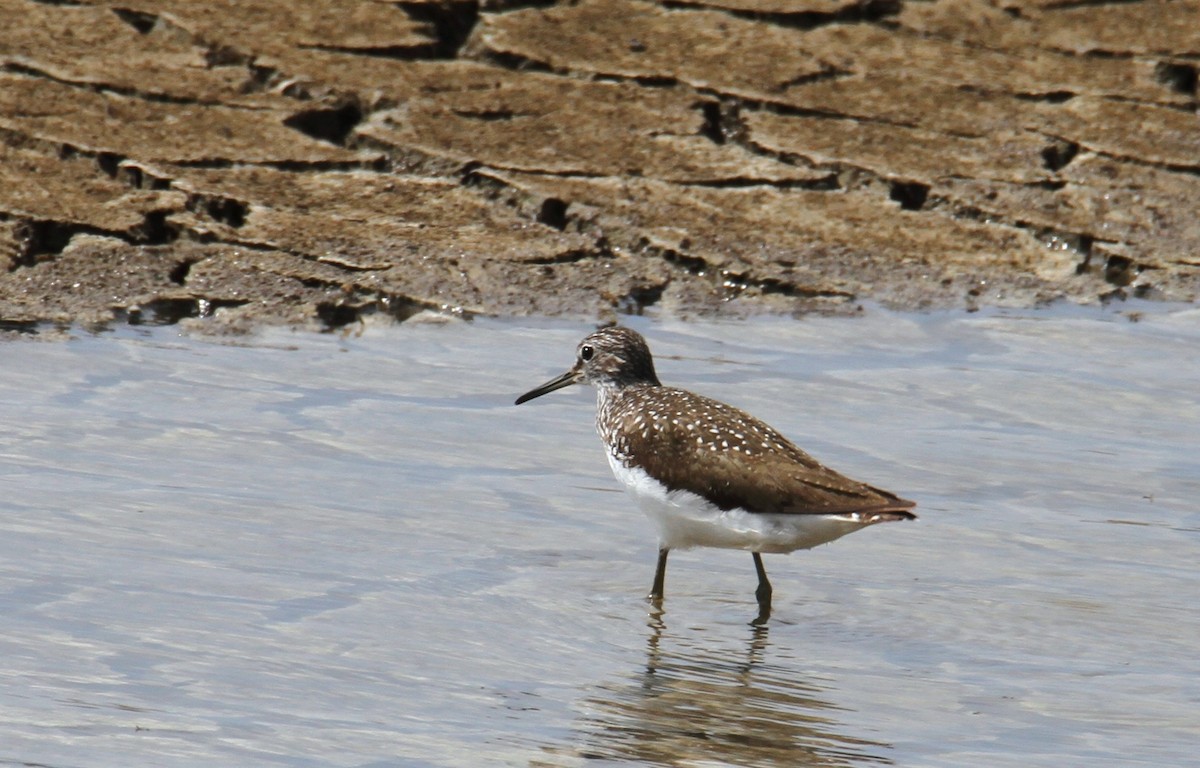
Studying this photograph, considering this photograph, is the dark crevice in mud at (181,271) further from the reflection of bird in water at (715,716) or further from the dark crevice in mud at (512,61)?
the reflection of bird in water at (715,716)

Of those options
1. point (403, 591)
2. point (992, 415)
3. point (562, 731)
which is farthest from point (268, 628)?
point (992, 415)

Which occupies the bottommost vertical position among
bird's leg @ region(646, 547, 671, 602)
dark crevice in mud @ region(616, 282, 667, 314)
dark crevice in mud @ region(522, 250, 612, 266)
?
bird's leg @ region(646, 547, 671, 602)

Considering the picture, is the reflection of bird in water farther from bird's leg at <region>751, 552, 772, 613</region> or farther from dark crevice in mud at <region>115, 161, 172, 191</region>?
dark crevice in mud at <region>115, 161, 172, 191</region>

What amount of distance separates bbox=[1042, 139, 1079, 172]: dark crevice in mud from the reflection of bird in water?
5.89 m

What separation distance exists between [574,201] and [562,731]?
558 cm

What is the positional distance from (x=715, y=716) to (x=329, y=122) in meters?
6.11

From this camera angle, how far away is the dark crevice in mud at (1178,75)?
1238 centimetres

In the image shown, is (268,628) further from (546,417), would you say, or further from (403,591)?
(546,417)

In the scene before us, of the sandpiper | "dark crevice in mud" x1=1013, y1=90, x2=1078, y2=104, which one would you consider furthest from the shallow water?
"dark crevice in mud" x1=1013, y1=90, x2=1078, y2=104

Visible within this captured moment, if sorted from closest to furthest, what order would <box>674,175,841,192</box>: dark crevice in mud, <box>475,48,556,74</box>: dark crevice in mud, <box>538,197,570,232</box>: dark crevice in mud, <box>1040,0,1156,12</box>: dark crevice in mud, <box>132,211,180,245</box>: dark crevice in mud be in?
<box>132,211,180,245</box>: dark crevice in mud, <box>538,197,570,232</box>: dark crevice in mud, <box>674,175,841,192</box>: dark crevice in mud, <box>475,48,556,74</box>: dark crevice in mud, <box>1040,0,1156,12</box>: dark crevice in mud

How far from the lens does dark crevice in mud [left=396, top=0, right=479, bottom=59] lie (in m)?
11.8

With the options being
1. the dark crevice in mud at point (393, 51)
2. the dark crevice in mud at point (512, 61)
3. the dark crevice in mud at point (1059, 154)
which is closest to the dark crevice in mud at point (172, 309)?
the dark crevice in mud at point (393, 51)

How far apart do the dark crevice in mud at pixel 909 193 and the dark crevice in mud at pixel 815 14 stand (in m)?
1.65

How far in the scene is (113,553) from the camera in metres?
6.71
